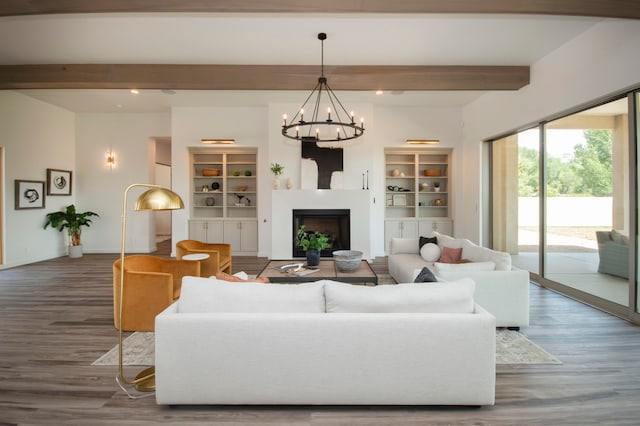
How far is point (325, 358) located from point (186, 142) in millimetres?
6829

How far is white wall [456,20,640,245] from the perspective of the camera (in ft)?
12.3

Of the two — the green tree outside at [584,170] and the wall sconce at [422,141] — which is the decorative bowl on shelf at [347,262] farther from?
the wall sconce at [422,141]

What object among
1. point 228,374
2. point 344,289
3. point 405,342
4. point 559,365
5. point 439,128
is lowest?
point 559,365

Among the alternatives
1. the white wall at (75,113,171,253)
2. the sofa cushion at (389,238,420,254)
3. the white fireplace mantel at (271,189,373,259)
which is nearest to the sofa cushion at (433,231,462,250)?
the sofa cushion at (389,238,420,254)

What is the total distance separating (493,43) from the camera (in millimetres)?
4547

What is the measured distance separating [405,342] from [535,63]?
4998mm

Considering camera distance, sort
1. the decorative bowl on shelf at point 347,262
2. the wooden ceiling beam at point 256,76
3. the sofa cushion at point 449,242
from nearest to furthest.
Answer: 1. the decorative bowl on shelf at point 347,262
2. the sofa cushion at point 449,242
3. the wooden ceiling beam at point 256,76

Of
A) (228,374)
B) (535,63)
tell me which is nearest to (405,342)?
(228,374)

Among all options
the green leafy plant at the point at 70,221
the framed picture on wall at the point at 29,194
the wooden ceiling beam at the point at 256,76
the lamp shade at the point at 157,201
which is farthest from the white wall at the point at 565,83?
the framed picture on wall at the point at 29,194

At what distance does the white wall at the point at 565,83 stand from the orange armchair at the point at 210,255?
15.9 ft

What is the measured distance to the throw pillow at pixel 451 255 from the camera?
4.56 metres

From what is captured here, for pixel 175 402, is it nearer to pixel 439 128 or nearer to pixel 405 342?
pixel 405 342

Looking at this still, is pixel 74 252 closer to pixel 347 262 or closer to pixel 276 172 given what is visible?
pixel 276 172

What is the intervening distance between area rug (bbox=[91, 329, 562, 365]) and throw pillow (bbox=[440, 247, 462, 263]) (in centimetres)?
130
